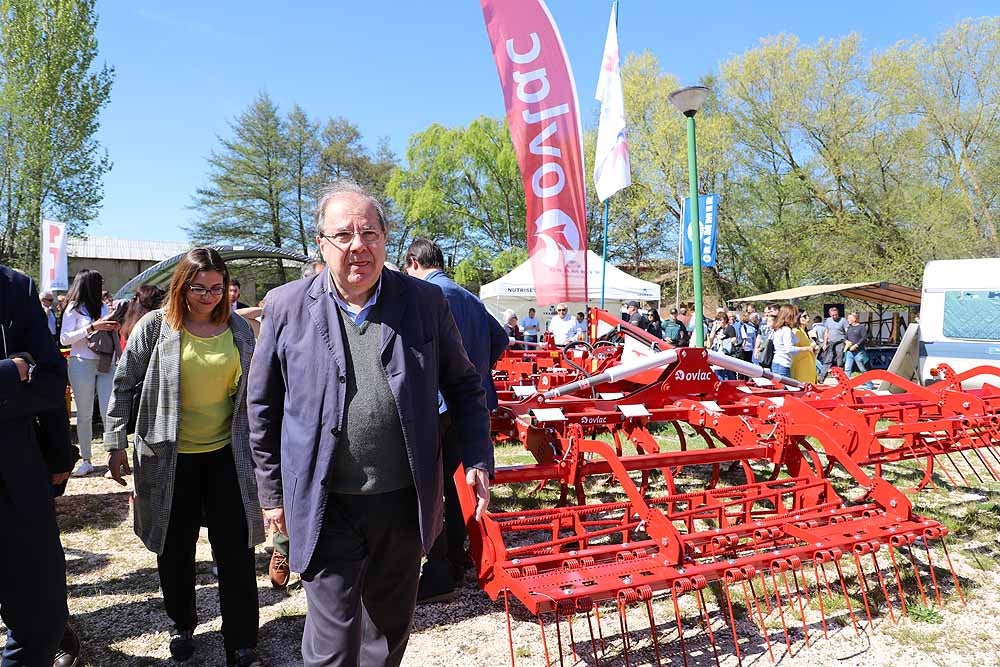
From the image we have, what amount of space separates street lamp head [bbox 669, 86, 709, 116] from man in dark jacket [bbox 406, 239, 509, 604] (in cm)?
575

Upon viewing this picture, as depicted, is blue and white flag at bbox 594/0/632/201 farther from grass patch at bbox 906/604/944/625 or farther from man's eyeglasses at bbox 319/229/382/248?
man's eyeglasses at bbox 319/229/382/248

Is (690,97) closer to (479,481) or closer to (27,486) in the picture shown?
(479,481)

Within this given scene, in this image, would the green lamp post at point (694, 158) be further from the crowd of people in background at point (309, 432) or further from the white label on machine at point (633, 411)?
the crowd of people in background at point (309, 432)

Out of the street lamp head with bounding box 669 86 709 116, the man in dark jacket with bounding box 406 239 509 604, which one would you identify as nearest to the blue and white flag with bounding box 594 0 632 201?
the street lamp head with bounding box 669 86 709 116

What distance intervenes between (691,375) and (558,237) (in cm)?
345

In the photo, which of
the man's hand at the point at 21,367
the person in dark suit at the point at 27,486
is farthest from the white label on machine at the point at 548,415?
the man's hand at the point at 21,367

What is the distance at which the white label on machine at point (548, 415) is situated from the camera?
12.2ft

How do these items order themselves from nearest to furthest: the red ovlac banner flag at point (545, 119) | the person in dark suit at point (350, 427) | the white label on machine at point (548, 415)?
1. the person in dark suit at point (350, 427)
2. the white label on machine at point (548, 415)
3. the red ovlac banner flag at point (545, 119)

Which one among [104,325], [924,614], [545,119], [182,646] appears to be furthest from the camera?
[545,119]

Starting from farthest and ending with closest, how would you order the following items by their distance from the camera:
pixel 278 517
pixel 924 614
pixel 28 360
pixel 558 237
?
1. pixel 558 237
2. pixel 924 614
3. pixel 28 360
4. pixel 278 517

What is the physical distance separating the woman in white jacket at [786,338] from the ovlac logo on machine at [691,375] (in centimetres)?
360

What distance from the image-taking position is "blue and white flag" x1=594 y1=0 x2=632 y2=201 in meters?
9.07

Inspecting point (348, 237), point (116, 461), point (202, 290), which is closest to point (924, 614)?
point (348, 237)

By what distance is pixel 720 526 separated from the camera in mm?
3389
